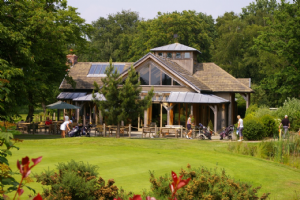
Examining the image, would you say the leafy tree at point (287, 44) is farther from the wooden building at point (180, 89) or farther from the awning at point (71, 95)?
the awning at point (71, 95)

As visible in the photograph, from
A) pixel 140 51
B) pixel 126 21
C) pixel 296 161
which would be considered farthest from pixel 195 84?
pixel 126 21

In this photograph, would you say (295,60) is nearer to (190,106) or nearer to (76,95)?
(190,106)

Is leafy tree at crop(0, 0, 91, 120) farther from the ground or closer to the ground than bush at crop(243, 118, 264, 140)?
farther from the ground

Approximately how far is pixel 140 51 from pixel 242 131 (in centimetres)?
3109

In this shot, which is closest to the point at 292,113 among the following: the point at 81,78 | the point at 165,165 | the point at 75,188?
the point at 165,165

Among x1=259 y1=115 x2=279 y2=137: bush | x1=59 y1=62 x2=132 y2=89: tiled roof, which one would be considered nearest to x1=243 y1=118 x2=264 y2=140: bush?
x1=259 y1=115 x2=279 y2=137: bush

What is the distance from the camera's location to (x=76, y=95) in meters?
31.8

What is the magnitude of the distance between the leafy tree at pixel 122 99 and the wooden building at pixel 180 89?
17.5 ft

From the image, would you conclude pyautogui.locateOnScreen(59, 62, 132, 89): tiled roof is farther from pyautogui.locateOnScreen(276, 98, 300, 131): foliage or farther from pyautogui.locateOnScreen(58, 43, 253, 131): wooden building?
pyautogui.locateOnScreen(276, 98, 300, 131): foliage

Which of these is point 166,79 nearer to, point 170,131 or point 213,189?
point 170,131

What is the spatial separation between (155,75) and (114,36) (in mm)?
44656

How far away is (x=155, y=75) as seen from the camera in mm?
28391

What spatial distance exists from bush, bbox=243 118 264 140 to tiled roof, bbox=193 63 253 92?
22.3ft

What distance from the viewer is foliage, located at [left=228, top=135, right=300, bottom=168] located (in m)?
15.4
